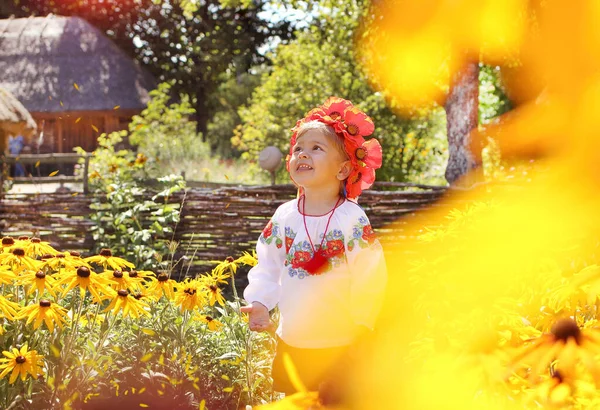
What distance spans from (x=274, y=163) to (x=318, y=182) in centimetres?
501

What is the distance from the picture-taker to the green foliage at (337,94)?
11.4 meters

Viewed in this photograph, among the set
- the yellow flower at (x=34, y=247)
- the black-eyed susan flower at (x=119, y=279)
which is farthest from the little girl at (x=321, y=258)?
the yellow flower at (x=34, y=247)

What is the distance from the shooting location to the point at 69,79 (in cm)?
2033

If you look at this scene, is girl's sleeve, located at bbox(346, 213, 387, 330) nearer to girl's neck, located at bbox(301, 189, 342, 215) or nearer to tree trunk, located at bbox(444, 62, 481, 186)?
girl's neck, located at bbox(301, 189, 342, 215)

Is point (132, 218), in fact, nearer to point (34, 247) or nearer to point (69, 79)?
point (34, 247)

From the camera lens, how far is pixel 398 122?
1162cm

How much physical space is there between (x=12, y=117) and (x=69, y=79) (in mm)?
8396

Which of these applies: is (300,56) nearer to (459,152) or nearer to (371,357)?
(459,152)

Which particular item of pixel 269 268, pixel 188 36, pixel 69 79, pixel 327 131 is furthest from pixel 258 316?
pixel 188 36

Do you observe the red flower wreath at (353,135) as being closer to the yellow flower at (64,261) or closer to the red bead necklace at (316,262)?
the red bead necklace at (316,262)

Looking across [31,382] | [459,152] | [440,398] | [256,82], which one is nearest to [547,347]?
[440,398]

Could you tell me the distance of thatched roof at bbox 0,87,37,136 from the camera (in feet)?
39.8

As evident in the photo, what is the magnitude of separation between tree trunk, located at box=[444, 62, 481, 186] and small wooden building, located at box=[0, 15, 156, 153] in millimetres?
14053

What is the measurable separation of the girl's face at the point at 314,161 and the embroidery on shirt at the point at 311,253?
0.19 meters
